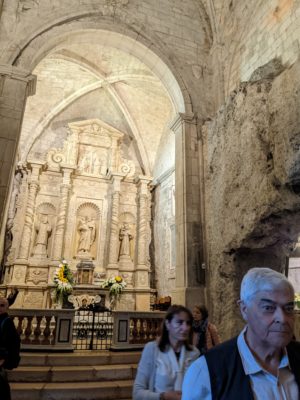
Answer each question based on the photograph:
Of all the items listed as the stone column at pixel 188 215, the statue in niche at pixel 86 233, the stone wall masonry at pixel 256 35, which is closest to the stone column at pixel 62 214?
the statue in niche at pixel 86 233

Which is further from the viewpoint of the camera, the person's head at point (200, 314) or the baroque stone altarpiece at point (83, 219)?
the baroque stone altarpiece at point (83, 219)

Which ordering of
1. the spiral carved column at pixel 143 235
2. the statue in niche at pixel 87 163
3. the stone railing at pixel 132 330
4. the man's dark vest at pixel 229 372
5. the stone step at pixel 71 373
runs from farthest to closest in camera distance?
the statue in niche at pixel 87 163 → the spiral carved column at pixel 143 235 → the stone railing at pixel 132 330 → the stone step at pixel 71 373 → the man's dark vest at pixel 229 372

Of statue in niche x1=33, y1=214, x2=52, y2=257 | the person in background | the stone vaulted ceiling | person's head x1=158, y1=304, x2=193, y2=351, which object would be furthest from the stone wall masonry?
statue in niche x1=33, y1=214, x2=52, y2=257

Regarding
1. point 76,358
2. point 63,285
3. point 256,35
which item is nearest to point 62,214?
point 63,285

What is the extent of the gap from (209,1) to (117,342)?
993cm

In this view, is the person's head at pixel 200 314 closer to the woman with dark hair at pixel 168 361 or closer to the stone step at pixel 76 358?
the woman with dark hair at pixel 168 361

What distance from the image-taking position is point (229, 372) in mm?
1012

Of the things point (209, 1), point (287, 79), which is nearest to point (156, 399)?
point (287, 79)

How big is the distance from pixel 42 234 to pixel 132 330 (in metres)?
7.63

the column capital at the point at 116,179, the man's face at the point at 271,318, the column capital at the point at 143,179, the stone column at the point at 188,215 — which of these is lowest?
the man's face at the point at 271,318

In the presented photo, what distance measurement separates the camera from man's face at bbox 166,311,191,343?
7.19 feet

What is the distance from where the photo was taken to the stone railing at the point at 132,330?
596 centimetres

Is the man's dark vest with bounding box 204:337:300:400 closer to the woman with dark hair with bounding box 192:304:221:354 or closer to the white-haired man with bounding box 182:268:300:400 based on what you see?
the white-haired man with bounding box 182:268:300:400

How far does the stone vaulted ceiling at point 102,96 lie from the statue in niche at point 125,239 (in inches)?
125
